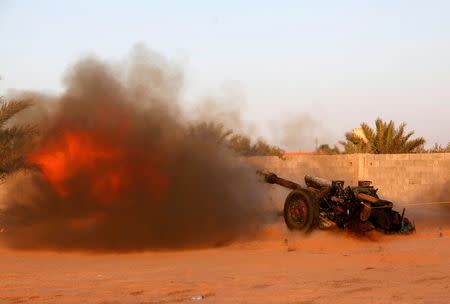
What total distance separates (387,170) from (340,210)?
1309cm

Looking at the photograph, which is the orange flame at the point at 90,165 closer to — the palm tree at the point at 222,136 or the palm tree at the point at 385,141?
the palm tree at the point at 222,136

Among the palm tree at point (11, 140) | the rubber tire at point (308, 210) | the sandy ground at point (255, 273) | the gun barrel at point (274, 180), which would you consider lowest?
the sandy ground at point (255, 273)

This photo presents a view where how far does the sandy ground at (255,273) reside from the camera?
9.46m

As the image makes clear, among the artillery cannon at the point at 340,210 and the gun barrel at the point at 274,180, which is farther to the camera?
the gun barrel at the point at 274,180

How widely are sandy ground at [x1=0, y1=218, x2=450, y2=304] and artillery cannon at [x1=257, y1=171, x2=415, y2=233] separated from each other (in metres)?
0.25

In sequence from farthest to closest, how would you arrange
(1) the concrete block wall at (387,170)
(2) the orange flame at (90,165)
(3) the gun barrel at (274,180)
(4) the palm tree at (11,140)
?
(1) the concrete block wall at (387,170)
(4) the palm tree at (11,140)
(3) the gun barrel at (274,180)
(2) the orange flame at (90,165)

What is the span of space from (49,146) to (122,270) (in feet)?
15.9

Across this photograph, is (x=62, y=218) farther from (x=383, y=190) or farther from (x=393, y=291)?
(x=383, y=190)

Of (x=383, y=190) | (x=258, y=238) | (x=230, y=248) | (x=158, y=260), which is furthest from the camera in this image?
(x=383, y=190)

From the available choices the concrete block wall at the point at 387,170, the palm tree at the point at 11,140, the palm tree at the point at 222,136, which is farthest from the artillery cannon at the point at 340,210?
the concrete block wall at the point at 387,170

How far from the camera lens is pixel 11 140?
20609mm

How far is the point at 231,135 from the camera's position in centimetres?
2377

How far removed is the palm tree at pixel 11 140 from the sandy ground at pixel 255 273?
4.82m

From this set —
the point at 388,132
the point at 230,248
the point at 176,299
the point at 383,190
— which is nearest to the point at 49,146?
the point at 230,248
